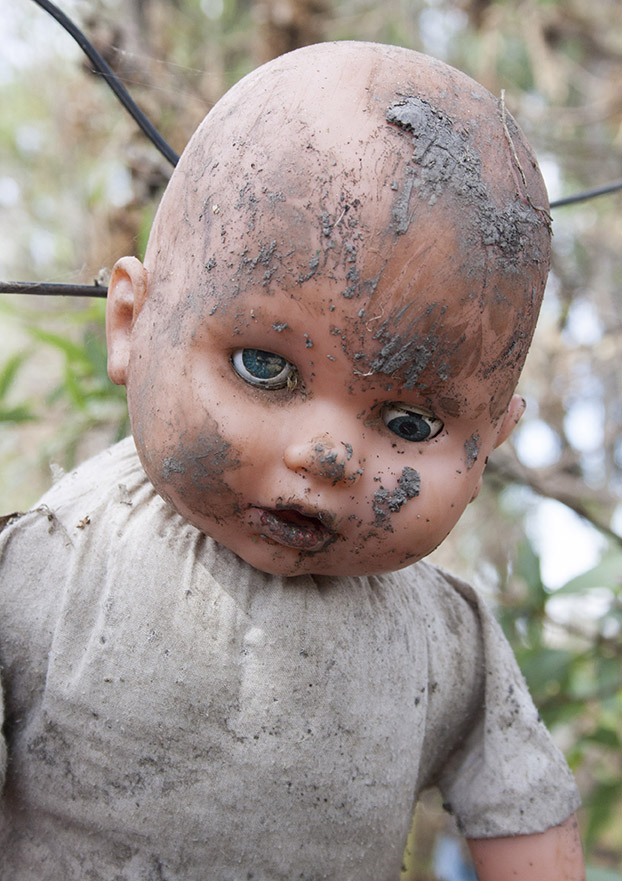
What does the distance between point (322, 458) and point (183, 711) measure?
283mm

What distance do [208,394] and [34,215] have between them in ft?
12.8

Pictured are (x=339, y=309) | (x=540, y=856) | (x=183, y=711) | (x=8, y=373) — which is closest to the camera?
(x=339, y=309)

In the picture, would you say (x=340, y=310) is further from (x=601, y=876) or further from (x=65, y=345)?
(x=601, y=876)

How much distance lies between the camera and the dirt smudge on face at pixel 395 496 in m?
0.69

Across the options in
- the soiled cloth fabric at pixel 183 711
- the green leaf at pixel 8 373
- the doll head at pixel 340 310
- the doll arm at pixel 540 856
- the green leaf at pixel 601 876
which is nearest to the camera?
the doll head at pixel 340 310

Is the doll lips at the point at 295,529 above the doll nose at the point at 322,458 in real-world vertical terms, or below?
below

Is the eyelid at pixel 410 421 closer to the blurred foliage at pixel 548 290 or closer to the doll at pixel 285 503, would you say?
the doll at pixel 285 503

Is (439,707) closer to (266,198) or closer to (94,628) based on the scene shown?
(94,628)

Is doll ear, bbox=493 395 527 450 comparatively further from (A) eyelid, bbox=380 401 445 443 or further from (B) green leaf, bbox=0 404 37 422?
(B) green leaf, bbox=0 404 37 422

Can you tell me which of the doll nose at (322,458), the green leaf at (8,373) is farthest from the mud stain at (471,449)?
the green leaf at (8,373)

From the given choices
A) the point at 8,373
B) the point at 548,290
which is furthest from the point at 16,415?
the point at 548,290

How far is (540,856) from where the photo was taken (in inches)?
34.3

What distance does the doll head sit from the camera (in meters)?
0.64

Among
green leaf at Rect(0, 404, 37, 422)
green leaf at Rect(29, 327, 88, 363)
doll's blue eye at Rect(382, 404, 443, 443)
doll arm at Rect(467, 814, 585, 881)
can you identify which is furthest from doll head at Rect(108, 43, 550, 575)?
green leaf at Rect(29, 327, 88, 363)
